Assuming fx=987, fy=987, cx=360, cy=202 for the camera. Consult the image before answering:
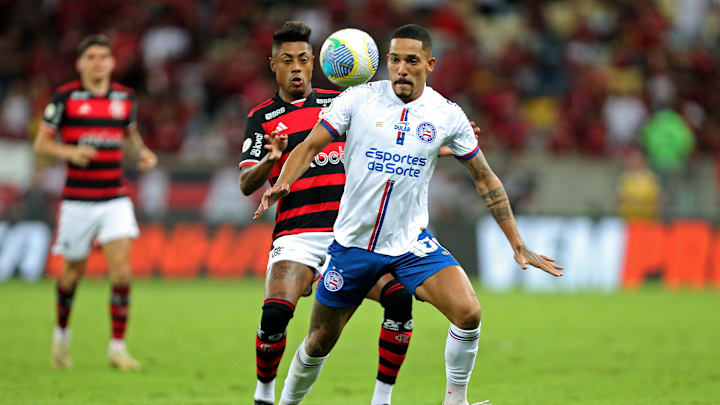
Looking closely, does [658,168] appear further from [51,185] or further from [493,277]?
[51,185]

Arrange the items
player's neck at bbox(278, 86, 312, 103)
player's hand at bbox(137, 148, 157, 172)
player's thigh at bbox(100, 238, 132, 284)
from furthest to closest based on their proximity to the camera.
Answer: player's hand at bbox(137, 148, 157, 172) → player's thigh at bbox(100, 238, 132, 284) → player's neck at bbox(278, 86, 312, 103)

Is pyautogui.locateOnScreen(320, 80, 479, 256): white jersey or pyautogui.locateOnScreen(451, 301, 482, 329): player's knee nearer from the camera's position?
pyautogui.locateOnScreen(451, 301, 482, 329): player's knee

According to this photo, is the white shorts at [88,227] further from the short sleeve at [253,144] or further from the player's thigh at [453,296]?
the player's thigh at [453,296]

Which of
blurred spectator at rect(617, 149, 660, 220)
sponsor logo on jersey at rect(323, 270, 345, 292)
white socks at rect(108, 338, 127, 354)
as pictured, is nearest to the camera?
sponsor logo on jersey at rect(323, 270, 345, 292)

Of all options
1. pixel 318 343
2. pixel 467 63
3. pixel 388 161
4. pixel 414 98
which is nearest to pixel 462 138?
pixel 414 98

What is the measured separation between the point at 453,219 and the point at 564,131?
384cm

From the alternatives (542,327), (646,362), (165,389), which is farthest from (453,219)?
(165,389)

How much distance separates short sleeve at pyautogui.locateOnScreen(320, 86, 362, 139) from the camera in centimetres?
634

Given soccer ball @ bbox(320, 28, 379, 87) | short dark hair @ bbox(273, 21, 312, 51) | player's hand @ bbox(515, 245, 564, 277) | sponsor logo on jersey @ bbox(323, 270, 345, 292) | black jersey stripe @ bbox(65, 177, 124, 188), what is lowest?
sponsor logo on jersey @ bbox(323, 270, 345, 292)

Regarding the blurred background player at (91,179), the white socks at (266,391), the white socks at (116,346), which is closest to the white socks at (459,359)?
the white socks at (266,391)

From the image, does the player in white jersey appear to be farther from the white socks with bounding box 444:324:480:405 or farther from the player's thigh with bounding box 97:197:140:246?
the player's thigh with bounding box 97:197:140:246

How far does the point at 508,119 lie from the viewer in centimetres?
2120

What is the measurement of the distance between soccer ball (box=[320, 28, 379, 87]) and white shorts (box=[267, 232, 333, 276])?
3.68 ft

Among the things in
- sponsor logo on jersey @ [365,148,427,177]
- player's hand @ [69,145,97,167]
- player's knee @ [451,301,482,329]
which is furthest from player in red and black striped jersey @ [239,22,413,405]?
player's hand @ [69,145,97,167]
